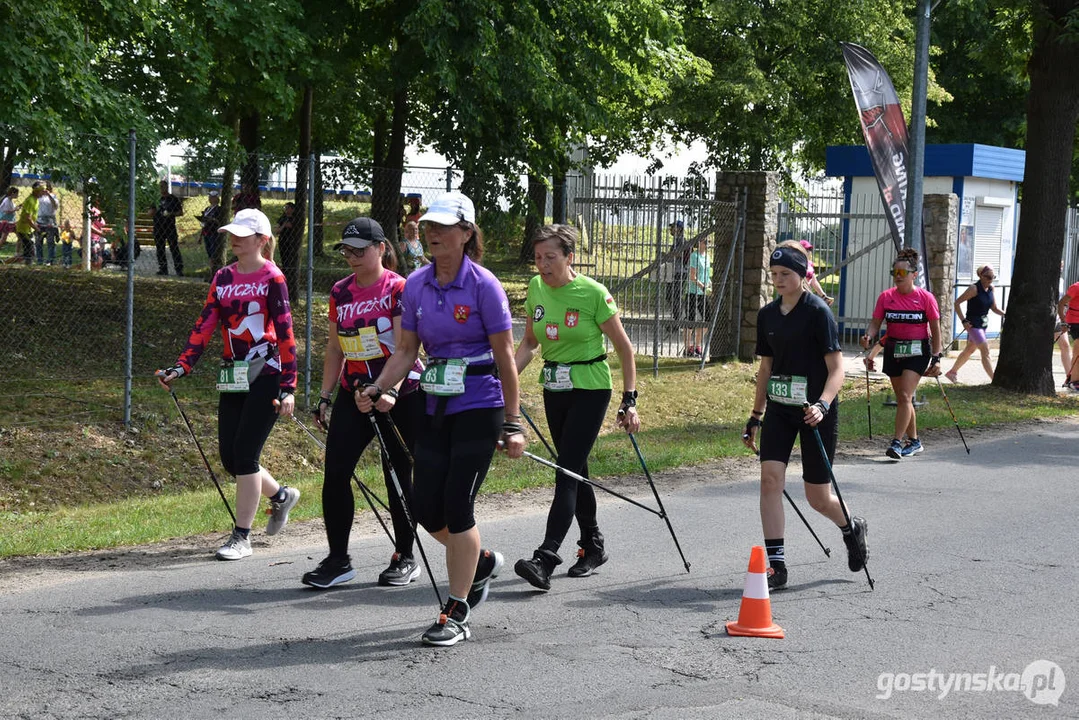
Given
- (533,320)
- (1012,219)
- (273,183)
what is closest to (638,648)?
(533,320)

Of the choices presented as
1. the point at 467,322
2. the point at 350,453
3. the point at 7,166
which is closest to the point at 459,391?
the point at 467,322

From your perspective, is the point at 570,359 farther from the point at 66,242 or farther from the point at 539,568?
the point at 66,242

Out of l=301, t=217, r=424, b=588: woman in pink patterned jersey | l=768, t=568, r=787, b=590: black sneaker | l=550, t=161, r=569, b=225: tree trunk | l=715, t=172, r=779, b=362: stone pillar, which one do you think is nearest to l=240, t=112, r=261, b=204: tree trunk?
l=550, t=161, r=569, b=225: tree trunk

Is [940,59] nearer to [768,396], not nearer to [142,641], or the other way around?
[768,396]

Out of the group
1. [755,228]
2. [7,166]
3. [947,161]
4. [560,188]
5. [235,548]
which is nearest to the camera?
[235,548]

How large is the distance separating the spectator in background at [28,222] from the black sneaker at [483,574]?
29.3 feet

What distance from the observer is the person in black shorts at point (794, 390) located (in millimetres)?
7051

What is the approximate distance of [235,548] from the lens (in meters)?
7.74

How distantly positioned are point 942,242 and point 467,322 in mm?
18372

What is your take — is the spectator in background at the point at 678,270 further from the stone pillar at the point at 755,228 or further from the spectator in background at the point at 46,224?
the spectator in background at the point at 46,224

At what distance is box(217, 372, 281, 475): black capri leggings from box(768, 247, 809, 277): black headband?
2.95 metres

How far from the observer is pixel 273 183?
15.2 m

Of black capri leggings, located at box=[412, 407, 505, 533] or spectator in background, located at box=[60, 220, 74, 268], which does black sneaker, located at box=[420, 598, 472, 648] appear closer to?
black capri leggings, located at box=[412, 407, 505, 533]

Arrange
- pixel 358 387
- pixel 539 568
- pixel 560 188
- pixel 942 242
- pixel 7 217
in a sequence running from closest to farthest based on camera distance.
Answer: pixel 358 387 < pixel 539 568 < pixel 7 217 < pixel 560 188 < pixel 942 242
